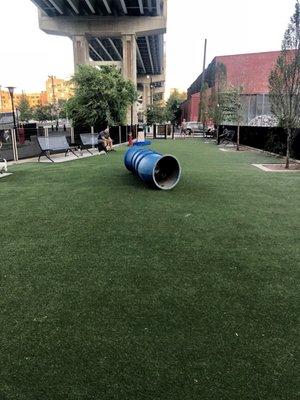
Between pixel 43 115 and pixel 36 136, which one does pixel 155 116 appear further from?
pixel 43 115

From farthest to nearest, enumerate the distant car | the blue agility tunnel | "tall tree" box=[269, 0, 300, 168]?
the distant car → "tall tree" box=[269, 0, 300, 168] → the blue agility tunnel

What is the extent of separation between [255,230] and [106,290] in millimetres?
2795

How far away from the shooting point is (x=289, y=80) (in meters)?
13.0

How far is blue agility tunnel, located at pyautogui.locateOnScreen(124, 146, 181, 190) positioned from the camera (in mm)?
8288

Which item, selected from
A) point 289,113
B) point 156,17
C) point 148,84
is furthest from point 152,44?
point 289,113

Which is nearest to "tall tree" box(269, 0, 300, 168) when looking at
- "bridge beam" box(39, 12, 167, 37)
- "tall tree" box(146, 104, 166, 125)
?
"bridge beam" box(39, 12, 167, 37)

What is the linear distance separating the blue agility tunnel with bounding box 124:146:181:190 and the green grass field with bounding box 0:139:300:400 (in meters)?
1.40

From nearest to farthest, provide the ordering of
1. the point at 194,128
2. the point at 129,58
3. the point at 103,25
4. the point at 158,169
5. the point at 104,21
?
the point at 158,169, the point at 104,21, the point at 103,25, the point at 194,128, the point at 129,58

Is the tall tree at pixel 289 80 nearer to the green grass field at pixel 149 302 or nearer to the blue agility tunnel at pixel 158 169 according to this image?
the blue agility tunnel at pixel 158 169

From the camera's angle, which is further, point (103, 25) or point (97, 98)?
point (103, 25)

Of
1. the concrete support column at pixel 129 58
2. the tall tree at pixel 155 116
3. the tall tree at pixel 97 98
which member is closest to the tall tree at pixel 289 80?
the tall tree at pixel 97 98

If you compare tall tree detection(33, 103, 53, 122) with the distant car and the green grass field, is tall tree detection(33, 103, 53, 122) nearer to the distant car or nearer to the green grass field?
the distant car

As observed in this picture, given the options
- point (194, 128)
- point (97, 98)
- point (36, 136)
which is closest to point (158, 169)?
point (36, 136)

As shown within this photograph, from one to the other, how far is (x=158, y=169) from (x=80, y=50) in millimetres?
45209
